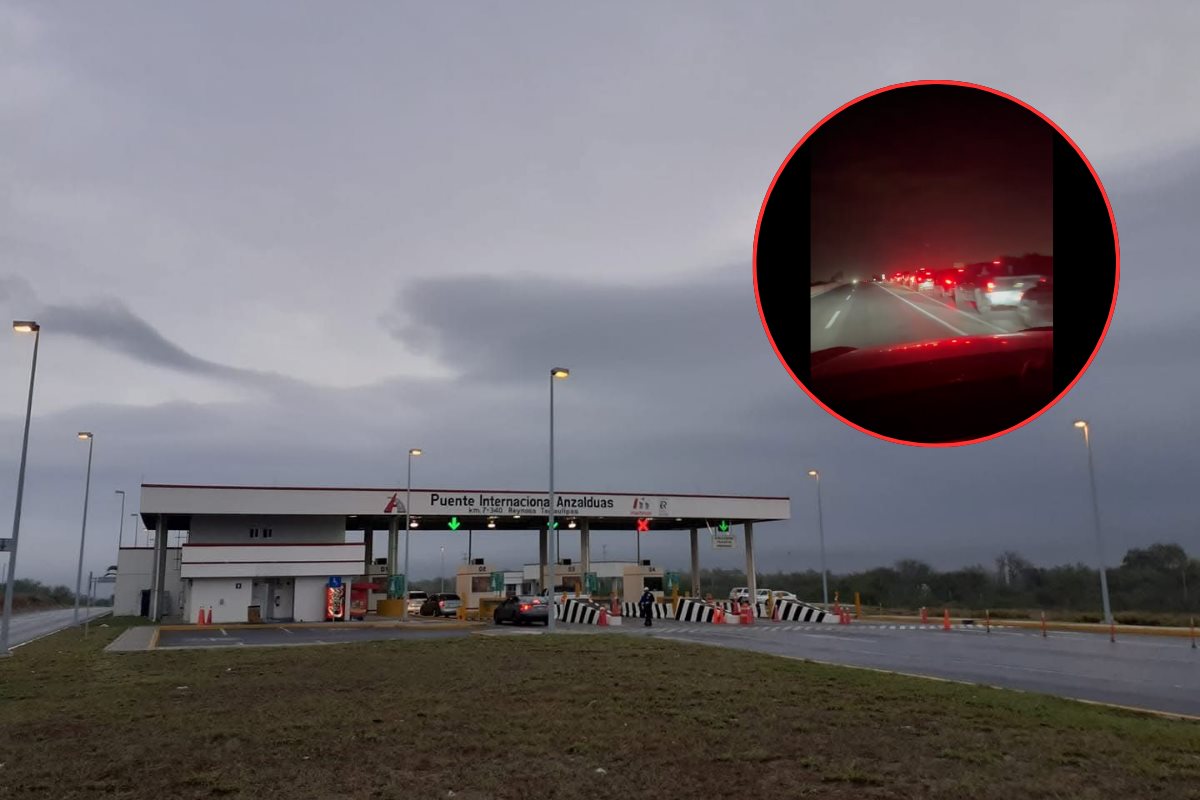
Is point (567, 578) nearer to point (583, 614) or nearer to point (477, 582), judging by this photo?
point (477, 582)

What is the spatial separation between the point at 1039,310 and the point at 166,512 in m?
39.7

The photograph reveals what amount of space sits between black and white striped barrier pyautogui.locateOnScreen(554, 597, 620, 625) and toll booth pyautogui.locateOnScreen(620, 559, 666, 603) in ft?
46.3

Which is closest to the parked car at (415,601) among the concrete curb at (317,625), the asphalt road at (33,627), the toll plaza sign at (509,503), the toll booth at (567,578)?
the toll booth at (567,578)

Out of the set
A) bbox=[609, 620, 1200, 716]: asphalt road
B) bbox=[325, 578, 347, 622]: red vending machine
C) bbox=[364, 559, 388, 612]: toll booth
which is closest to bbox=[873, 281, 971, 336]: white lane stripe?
bbox=[609, 620, 1200, 716]: asphalt road

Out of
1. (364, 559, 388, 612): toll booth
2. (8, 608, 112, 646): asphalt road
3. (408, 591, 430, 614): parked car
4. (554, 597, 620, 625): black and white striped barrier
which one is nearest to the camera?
(8, 608, 112, 646): asphalt road

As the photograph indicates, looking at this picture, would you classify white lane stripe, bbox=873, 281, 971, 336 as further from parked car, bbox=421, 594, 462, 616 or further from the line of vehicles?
parked car, bbox=421, 594, 462, 616

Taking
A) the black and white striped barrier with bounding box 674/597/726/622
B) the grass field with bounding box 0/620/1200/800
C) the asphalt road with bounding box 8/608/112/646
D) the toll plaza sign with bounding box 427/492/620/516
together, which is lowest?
the asphalt road with bounding box 8/608/112/646

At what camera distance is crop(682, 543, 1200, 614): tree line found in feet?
149

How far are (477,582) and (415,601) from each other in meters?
4.26

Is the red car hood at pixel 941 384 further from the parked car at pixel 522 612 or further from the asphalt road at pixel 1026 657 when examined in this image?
A: the parked car at pixel 522 612

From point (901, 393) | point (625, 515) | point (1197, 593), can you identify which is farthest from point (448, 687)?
point (1197, 593)

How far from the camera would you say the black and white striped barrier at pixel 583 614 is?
36.2 metres

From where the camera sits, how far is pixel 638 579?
55.5 meters

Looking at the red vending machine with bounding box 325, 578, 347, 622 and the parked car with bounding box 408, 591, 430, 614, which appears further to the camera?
the parked car with bounding box 408, 591, 430, 614
